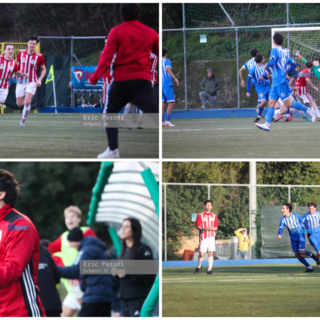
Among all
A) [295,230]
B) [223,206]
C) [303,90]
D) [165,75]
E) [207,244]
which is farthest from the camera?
[303,90]

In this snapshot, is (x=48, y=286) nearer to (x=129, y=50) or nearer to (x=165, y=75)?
(x=129, y=50)

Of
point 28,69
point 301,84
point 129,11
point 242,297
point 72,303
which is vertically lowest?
point 72,303

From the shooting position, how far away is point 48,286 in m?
3.87

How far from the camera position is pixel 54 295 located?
390cm

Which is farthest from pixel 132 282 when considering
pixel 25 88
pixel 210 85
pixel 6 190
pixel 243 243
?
pixel 210 85

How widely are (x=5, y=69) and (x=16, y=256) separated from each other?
753 centimetres

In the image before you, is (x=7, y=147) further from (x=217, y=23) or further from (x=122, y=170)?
(x=217, y=23)

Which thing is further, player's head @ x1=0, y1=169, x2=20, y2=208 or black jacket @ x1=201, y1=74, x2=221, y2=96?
black jacket @ x1=201, y1=74, x2=221, y2=96

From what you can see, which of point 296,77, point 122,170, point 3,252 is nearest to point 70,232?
point 122,170

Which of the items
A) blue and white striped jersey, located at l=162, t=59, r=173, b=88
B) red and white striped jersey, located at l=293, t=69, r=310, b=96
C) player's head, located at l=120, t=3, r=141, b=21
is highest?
red and white striped jersey, located at l=293, t=69, r=310, b=96

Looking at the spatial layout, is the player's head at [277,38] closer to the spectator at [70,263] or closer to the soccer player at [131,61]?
the soccer player at [131,61]

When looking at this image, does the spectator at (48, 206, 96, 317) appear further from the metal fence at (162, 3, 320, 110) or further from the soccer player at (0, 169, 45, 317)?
the metal fence at (162, 3, 320, 110)

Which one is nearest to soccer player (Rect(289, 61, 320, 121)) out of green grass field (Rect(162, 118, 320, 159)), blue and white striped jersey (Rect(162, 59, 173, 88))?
green grass field (Rect(162, 118, 320, 159))

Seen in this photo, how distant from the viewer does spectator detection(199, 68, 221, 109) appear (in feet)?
50.5
